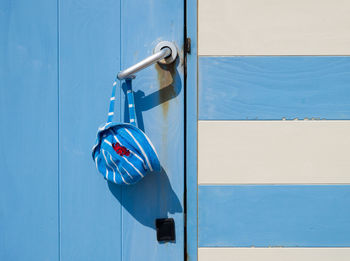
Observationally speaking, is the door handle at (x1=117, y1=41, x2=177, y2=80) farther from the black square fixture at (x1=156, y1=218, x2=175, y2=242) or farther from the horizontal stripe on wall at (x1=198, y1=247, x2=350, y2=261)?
the horizontal stripe on wall at (x1=198, y1=247, x2=350, y2=261)

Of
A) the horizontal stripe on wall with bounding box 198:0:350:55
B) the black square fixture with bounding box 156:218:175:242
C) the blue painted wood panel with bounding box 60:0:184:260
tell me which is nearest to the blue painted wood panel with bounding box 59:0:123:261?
the blue painted wood panel with bounding box 60:0:184:260

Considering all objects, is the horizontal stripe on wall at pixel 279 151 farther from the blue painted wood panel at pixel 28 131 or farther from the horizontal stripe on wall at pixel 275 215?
the blue painted wood panel at pixel 28 131

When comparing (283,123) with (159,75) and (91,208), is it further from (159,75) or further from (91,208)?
(91,208)

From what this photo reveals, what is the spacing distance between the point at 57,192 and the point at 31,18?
1.60ft

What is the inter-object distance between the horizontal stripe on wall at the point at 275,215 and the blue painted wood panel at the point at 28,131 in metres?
0.44

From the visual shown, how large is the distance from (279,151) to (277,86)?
180 mm

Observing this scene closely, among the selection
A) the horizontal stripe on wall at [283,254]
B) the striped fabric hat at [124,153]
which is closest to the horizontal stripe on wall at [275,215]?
the horizontal stripe on wall at [283,254]

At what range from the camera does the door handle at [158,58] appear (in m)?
0.76

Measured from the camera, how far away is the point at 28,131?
0.83m

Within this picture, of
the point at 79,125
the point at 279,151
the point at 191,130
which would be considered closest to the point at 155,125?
the point at 191,130

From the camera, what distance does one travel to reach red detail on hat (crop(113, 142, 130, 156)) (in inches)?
29.2

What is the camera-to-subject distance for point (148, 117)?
84 cm

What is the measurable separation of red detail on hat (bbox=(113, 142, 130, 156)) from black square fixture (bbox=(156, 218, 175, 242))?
0.23 meters

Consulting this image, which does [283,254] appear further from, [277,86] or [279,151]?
[277,86]
